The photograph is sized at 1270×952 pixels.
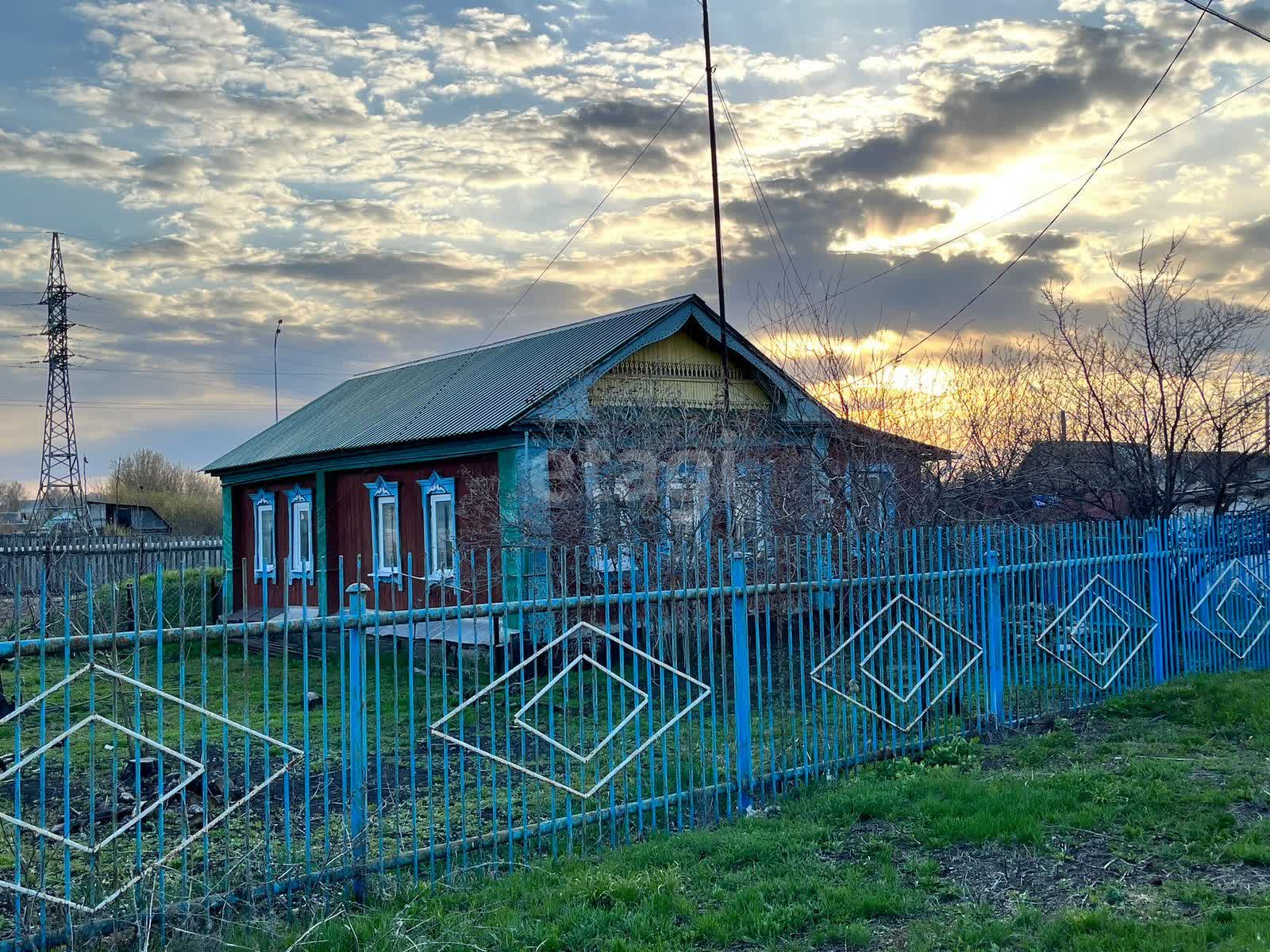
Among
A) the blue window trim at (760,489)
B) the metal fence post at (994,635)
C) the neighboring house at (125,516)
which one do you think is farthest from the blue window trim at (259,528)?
the neighboring house at (125,516)

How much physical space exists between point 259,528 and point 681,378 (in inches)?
417

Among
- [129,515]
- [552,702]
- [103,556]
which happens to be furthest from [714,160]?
[129,515]

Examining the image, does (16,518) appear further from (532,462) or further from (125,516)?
(532,462)

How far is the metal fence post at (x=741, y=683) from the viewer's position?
7148mm

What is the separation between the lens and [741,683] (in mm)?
7211

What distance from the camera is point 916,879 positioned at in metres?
5.68

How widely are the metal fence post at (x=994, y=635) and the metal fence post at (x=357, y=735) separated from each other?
18.4 ft

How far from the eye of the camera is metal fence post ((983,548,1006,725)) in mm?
9086

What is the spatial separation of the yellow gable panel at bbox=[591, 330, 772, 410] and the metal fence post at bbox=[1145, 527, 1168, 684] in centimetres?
668

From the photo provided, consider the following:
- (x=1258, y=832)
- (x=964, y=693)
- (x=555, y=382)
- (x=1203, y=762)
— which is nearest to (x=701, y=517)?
(x=555, y=382)


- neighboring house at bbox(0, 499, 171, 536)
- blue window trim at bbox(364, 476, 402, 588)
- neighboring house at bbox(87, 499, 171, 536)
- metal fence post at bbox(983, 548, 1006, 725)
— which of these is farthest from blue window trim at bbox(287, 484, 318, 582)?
neighboring house at bbox(87, 499, 171, 536)

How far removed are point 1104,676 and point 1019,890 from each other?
5.34m

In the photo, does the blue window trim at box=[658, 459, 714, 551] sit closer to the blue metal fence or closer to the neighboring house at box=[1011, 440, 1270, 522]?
the blue metal fence

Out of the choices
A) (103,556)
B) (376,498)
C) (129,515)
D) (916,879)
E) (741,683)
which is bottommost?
(916,879)
